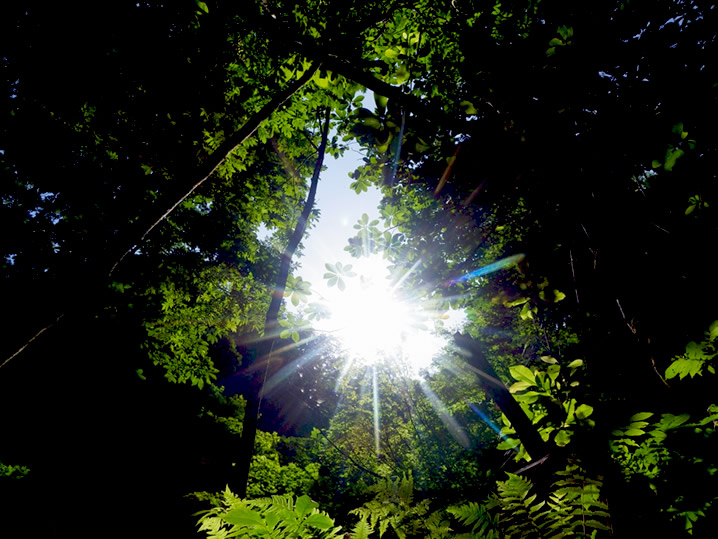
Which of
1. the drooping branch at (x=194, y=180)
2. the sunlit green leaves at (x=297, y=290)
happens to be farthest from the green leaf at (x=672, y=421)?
the drooping branch at (x=194, y=180)

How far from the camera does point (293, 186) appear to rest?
8672mm

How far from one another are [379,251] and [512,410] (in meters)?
2.07

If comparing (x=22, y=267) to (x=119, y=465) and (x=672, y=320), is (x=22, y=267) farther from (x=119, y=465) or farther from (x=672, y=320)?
(x=672, y=320)

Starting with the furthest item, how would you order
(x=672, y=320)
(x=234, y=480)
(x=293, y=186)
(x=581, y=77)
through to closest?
1. (x=293, y=186)
2. (x=234, y=480)
3. (x=672, y=320)
4. (x=581, y=77)

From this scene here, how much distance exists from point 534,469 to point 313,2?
20.7 ft

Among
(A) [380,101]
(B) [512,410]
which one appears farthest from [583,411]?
(A) [380,101]

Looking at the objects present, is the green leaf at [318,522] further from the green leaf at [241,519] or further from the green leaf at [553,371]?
the green leaf at [553,371]

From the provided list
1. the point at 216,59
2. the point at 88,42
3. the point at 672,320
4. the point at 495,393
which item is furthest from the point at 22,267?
the point at 672,320

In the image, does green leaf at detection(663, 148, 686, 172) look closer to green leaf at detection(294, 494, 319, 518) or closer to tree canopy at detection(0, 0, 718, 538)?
tree canopy at detection(0, 0, 718, 538)

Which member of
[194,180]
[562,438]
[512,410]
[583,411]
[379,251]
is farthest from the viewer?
[379,251]

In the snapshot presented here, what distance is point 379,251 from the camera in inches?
131

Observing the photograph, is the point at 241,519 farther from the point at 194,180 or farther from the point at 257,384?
the point at 257,384

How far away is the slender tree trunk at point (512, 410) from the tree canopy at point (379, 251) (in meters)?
0.02

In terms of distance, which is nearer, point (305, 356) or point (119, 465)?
point (119, 465)
